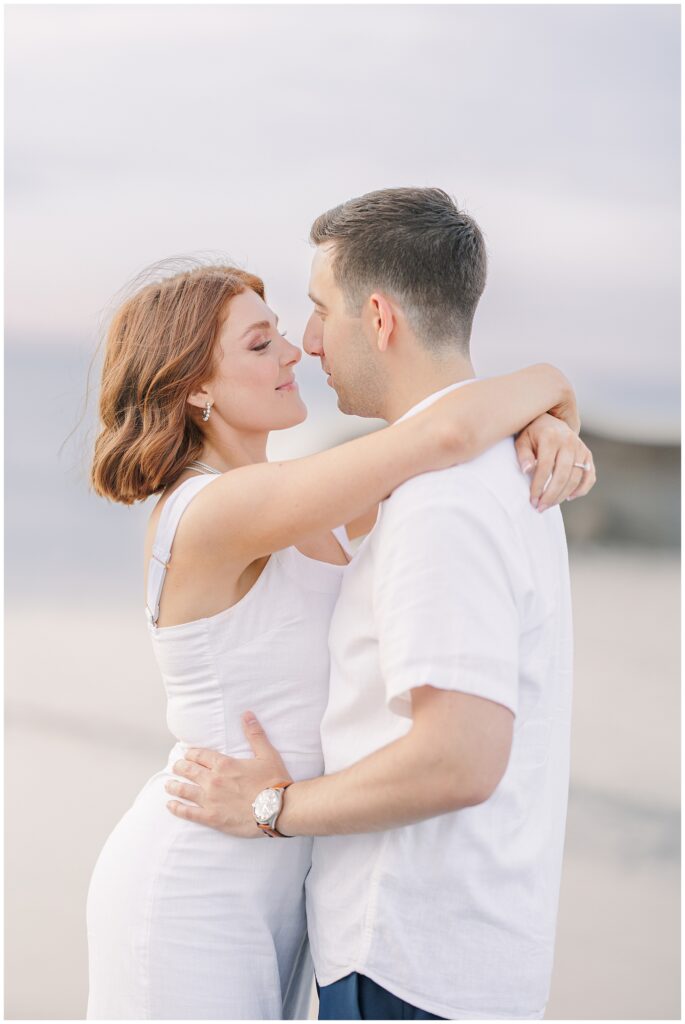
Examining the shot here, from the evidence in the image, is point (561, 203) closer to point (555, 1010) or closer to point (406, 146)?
point (406, 146)

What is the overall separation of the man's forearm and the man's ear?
57 centimetres

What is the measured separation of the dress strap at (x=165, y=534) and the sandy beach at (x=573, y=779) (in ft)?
8.11

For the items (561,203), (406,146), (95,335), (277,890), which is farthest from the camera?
(561,203)

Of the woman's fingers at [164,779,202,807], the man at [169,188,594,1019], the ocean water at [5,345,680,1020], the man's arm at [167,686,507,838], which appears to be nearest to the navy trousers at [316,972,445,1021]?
the man at [169,188,594,1019]

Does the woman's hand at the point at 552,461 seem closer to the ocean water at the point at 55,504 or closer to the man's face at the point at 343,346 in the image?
the man's face at the point at 343,346

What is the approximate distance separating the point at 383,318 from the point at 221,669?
0.58m

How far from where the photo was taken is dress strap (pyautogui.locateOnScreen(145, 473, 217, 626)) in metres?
1.62

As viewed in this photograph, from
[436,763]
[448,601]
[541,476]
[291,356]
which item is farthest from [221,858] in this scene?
[291,356]

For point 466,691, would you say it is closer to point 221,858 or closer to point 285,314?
point 221,858

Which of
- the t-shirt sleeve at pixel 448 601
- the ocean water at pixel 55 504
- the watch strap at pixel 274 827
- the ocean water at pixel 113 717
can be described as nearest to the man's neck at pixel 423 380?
the t-shirt sleeve at pixel 448 601

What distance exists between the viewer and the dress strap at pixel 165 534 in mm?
1622

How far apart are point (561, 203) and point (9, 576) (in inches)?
122

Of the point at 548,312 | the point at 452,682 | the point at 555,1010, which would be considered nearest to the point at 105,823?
the point at 555,1010

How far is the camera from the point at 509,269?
451 cm
